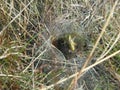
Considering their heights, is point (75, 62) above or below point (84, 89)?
above

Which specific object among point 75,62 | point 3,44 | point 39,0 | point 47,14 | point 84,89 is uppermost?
point 39,0

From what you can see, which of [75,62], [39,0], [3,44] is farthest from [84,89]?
[39,0]

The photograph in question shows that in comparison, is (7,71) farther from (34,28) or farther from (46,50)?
(34,28)

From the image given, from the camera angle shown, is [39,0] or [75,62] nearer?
[75,62]

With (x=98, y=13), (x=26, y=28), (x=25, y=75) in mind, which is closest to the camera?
(x=25, y=75)

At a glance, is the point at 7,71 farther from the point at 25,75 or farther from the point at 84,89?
the point at 84,89

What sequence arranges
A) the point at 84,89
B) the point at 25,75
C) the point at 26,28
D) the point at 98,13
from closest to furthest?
the point at 25,75, the point at 84,89, the point at 26,28, the point at 98,13
